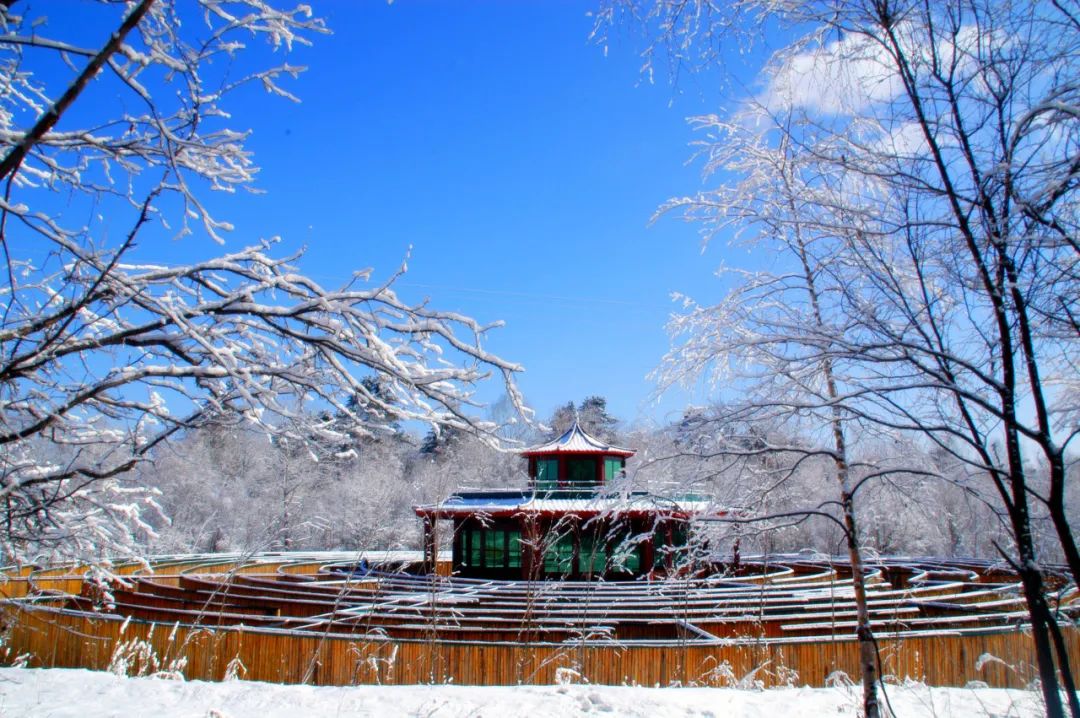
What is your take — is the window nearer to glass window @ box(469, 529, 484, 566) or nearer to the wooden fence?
glass window @ box(469, 529, 484, 566)

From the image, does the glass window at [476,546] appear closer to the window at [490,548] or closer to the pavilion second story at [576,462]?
the window at [490,548]

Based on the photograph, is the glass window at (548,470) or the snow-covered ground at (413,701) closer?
the snow-covered ground at (413,701)

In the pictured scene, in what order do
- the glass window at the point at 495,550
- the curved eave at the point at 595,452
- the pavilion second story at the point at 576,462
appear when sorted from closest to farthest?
1. the glass window at the point at 495,550
2. the curved eave at the point at 595,452
3. the pavilion second story at the point at 576,462

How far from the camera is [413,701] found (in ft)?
18.7

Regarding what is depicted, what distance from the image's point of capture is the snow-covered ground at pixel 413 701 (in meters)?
5.12

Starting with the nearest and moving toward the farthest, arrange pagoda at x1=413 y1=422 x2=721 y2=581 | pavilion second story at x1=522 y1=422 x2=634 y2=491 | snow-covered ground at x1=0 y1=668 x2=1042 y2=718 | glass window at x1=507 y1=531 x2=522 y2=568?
snow-covered ground at x1=0 y1=668 x2=1042 y2=718
pagoda at x1=413 y1=422 x2=721 y2=581
glass window at x1=507 y1=531 x2=522 y2=568
pavilion second story at x1=522 y1=422 x2=634 y2=491

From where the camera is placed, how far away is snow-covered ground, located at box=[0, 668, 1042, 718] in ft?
16.8

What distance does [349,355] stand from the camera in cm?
294

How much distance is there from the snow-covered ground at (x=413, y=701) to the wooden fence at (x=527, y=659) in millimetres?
1047

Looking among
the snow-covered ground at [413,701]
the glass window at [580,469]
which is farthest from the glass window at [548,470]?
the snow-covered ground at [413,701]

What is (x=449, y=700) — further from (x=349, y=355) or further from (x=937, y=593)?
(x=937, y=593)

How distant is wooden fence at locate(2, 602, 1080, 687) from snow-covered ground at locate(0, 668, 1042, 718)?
3.44 feet

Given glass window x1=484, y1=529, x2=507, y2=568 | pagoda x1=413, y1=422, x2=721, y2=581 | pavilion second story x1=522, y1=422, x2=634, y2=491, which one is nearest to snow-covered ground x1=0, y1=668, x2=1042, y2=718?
pagoda x1=413, y1=422, x2=721, y2=581

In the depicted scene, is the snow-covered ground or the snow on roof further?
the snow on roof
